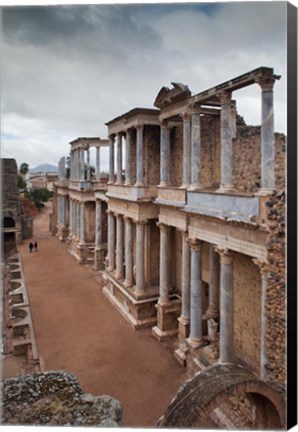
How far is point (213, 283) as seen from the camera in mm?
13250

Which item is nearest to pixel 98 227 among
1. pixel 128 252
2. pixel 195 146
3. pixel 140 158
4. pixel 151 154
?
Answer: pixel 128 252

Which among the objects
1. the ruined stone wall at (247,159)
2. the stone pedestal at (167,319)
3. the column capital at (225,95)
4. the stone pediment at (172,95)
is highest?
the stone pediment at (172,95)

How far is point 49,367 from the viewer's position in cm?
1227

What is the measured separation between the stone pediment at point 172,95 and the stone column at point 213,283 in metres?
5.51

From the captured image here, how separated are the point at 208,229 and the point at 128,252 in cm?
750

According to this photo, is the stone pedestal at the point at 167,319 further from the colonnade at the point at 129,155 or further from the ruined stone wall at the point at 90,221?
the ruined stone wall at the point at 90,221

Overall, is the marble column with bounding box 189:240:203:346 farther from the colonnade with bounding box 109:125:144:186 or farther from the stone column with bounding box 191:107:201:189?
the colonnade with bounding box 109:125:144:186

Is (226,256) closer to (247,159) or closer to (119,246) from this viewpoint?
(247,159)

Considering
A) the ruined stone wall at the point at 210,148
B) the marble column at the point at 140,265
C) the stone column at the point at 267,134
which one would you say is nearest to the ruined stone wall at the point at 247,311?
the stone column at the point at 267,134

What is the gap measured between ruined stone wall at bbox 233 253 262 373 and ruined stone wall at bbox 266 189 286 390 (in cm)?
228

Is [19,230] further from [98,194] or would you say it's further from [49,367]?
[49,367]

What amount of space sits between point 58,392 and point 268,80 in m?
7.74

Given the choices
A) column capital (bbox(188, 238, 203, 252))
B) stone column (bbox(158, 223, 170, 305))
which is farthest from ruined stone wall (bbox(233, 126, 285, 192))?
stone column (bbox(158, 223, 170, 305))

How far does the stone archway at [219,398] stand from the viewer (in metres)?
6.15
